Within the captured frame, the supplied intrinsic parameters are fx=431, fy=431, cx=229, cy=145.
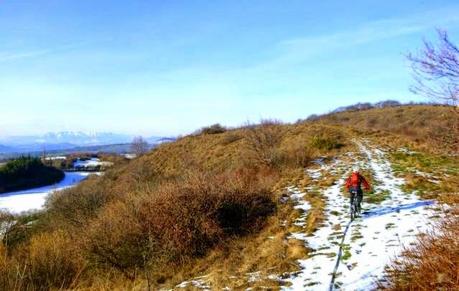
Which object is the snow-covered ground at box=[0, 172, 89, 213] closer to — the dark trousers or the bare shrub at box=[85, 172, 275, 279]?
the bare shrub at box=[85, 172, 275, 279]

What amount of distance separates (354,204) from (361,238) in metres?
2.58

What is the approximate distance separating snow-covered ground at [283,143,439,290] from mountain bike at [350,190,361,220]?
23cm

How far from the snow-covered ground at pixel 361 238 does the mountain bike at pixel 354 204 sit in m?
0.23

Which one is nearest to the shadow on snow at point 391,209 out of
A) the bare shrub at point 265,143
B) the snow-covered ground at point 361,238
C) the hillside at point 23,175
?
the snow-covered ground at point 361,238

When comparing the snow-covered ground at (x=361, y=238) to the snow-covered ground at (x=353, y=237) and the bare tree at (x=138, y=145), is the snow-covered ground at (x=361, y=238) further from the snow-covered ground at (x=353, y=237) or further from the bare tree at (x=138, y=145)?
the bare tree at (x=138, y=145)

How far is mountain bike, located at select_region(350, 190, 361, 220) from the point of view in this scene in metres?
13.0

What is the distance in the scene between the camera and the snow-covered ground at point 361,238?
27.5ft

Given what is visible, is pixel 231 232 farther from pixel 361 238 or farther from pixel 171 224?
pixel 361 238

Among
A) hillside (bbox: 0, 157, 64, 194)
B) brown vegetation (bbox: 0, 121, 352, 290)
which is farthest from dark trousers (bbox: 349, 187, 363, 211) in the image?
hillside (bbox: 0, 157, 64, 194)

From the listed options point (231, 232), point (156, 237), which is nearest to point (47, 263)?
point (156, 237)

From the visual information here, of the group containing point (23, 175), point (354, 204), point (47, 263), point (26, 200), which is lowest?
point (26, 200)

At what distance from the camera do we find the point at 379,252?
9461 mm

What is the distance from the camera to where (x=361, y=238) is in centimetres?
1085

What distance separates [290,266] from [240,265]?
1.90 meters
